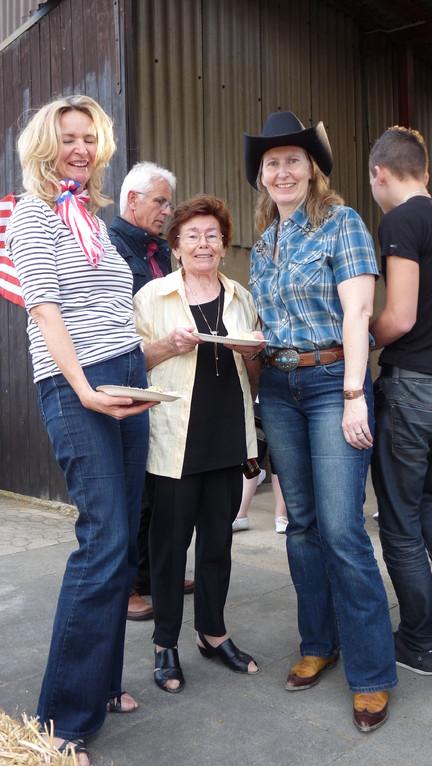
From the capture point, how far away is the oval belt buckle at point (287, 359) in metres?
2.61

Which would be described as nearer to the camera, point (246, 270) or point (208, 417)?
point (208, 417)

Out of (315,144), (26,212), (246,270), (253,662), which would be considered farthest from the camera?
(246,270)

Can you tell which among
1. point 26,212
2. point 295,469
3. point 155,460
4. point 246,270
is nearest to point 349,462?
point 295,469

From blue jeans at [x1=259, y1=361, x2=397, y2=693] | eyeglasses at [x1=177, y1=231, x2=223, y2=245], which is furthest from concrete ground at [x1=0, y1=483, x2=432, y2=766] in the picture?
eyeglasses at [x1=177, y1=231, x2=223, y2=245]

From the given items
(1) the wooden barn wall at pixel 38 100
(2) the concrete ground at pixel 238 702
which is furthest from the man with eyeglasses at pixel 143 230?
(1) the wooden barn wall at pixel 38 100

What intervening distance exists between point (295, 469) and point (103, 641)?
3.16 feet

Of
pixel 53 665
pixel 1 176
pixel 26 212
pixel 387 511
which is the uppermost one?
pixel 1 176

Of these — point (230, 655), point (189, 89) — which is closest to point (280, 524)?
point (230, 655)

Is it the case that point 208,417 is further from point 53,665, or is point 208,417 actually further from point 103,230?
point 53,665

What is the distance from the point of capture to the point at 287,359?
8.63 ft

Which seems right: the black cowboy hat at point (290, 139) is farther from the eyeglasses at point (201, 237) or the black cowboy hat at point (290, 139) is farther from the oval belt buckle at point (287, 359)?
the oval belt buckle at point (287, 359)

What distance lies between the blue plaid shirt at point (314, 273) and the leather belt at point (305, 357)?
0.8 inches

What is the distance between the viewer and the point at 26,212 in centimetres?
219

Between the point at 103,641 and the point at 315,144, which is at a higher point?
the point at 315,144
